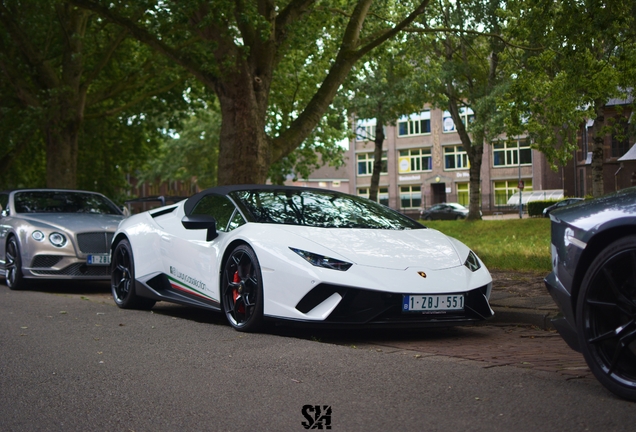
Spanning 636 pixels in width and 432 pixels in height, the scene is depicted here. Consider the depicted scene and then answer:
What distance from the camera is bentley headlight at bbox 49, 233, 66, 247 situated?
11.7 m

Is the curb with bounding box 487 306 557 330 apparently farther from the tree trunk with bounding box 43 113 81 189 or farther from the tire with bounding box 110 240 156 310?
the tree trunk with bounding box 43 113 81 189

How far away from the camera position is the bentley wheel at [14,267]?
11938mm

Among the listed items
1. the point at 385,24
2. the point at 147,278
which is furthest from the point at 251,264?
the point at 385,24

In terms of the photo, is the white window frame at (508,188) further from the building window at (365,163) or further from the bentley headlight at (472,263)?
the bentley headlight at (472,263)

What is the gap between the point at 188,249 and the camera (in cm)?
803

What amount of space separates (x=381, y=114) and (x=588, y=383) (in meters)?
38.7

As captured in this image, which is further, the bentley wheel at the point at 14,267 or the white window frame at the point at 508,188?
the white window frame at the point at 508,188

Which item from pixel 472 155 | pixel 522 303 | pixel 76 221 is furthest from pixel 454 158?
pixel 522 303

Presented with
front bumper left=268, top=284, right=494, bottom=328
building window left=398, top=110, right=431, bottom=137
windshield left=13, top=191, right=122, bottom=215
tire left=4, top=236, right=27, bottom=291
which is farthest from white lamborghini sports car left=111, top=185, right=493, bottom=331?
building window left=398, top=110, right=431, bottom=137

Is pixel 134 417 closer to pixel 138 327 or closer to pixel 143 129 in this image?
pixel 138 327

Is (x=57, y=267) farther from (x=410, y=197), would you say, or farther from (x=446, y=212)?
(x=410, y=197)

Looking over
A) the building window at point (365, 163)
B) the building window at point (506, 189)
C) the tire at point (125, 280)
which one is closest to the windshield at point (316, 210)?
the tire at point (125, 280)

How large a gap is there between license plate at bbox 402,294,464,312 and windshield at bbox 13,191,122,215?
779 centimetres

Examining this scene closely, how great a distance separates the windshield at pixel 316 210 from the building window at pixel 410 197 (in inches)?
2900
